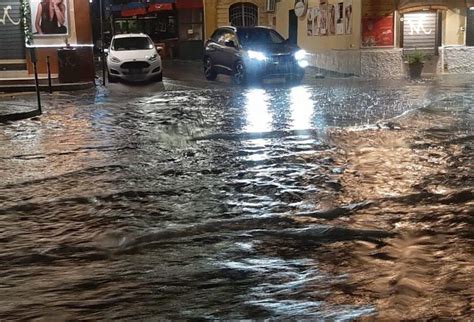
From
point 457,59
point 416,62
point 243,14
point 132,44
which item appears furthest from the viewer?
point 243,14

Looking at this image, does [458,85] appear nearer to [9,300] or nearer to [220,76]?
[220,76]

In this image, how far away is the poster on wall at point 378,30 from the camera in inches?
968

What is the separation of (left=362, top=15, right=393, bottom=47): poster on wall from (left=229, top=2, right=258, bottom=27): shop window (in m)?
15.2

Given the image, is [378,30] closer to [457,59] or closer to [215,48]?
[457,59]

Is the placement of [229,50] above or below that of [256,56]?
above

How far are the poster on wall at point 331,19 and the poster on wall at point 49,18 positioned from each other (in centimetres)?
1091

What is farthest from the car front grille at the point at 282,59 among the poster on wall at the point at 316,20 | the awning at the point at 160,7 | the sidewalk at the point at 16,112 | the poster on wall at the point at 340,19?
the awning at the point at 160,7

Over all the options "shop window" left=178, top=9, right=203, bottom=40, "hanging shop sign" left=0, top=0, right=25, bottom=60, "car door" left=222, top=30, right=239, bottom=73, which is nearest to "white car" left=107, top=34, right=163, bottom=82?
"car door" left=222, top=30, right=239, bottom=73

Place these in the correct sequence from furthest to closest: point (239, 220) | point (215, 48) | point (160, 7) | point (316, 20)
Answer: point (160, 7)
point (316, 20)
point (215, 48)
point (239, 220)

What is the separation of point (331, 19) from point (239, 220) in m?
22.7

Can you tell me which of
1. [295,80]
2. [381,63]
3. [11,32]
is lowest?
[295,80]

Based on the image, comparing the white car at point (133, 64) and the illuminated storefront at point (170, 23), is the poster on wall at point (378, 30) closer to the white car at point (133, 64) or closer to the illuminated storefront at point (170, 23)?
the white car at point (133, 64)

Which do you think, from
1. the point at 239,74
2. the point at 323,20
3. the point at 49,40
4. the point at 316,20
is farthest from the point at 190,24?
the point at 239,74

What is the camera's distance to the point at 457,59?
83.4 ft
